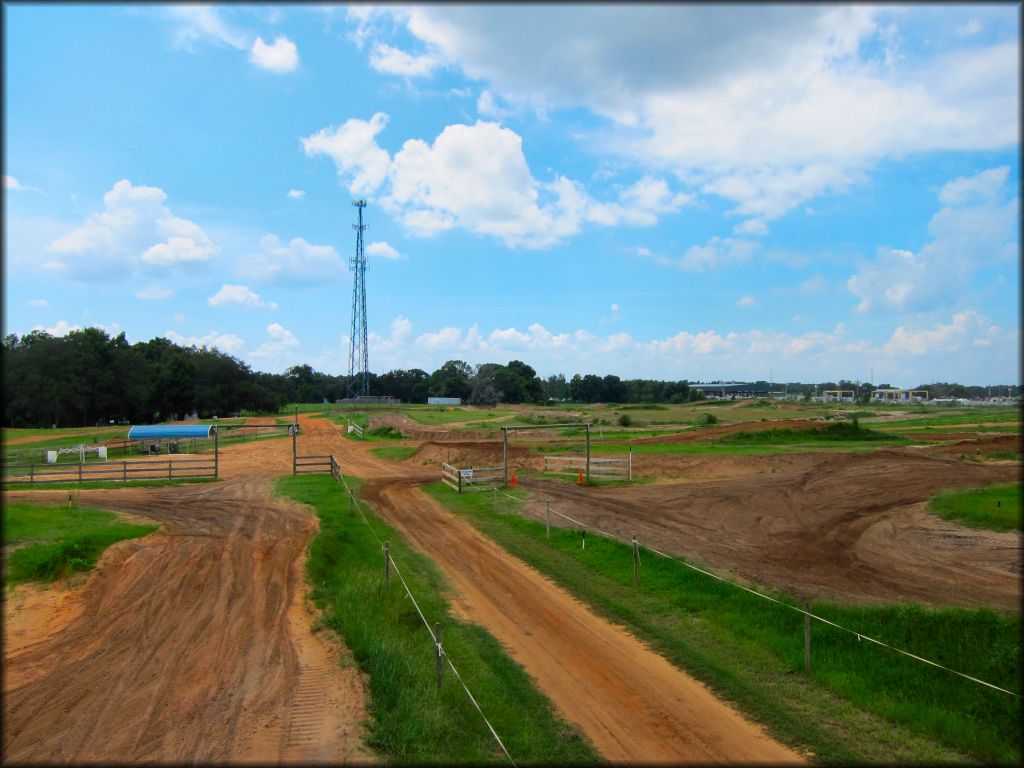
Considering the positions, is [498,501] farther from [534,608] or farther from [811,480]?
[811,480]

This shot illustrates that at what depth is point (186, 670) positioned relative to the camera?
9.34m

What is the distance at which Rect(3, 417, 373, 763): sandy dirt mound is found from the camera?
7.17m

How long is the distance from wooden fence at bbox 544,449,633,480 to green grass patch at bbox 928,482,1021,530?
12.4 metres

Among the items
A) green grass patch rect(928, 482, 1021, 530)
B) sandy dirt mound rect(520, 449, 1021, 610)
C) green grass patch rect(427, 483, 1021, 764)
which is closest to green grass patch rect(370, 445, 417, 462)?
sandy dirt mound rect(520, 449, 1021, 610)

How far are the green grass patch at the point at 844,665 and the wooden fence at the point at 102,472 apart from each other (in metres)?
23.8

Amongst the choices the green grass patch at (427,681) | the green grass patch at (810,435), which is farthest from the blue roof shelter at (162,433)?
the green grass patch at (810,435)

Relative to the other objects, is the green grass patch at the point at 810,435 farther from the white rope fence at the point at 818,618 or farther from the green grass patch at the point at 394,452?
the white rope fence at the point at 818,618

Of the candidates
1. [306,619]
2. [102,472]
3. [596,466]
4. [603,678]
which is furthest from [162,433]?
[603,678]

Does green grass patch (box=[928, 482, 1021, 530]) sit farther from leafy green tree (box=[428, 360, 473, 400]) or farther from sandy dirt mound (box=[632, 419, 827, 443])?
leafy green tree (box=[428, 360, 473, 400])

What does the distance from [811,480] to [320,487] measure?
22181 mm

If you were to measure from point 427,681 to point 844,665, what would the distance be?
6.01 m

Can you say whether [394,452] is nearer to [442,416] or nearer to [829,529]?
[829,529]

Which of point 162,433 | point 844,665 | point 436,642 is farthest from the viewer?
point 162,433

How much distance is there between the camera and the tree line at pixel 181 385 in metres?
61.2
